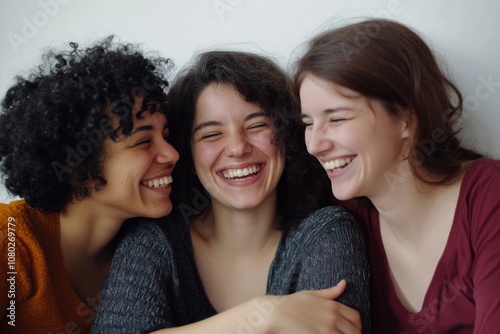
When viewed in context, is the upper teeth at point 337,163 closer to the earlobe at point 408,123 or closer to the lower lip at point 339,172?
the lower lip at point 339,172

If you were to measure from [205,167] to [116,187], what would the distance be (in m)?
0.24

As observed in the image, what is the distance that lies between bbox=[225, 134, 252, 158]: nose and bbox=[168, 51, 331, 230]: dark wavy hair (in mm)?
96

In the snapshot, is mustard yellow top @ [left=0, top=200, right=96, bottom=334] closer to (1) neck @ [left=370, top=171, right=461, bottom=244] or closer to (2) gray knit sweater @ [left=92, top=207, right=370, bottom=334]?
(2) gray knit sweater @ [left=92, top=207, right=370, bottom=334]

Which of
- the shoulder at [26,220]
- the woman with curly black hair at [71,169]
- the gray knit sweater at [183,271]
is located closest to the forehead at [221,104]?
the woman with curly black hair at [71,169]

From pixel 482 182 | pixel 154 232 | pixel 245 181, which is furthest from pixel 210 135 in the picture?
pixel 482 182

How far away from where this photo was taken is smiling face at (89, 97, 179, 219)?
1280 millimetres

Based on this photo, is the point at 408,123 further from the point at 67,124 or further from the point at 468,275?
the point at 67,124

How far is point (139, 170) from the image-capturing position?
1.29 metres

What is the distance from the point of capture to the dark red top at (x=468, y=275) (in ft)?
3.49

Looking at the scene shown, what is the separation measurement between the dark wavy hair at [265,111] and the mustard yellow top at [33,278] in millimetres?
385
